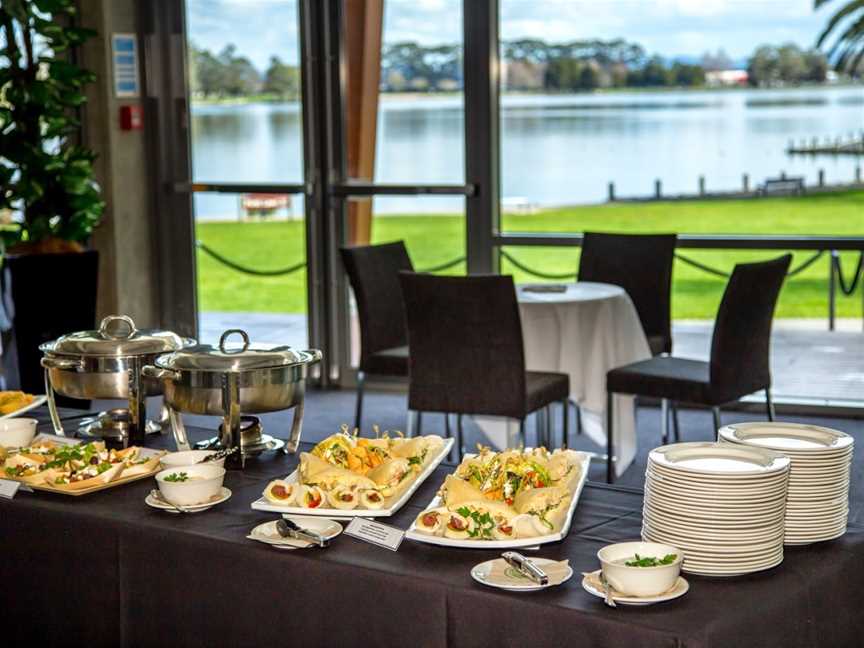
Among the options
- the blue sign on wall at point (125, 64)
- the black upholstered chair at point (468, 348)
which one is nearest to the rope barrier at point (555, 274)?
the blue sign on wall at point (125, 64)

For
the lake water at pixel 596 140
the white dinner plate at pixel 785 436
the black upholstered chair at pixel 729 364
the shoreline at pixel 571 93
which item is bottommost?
the black upholstered chair at pixel 729 364

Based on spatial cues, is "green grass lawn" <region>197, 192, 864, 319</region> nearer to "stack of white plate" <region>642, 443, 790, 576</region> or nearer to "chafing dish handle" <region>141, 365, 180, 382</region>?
"chafing dish handle" <region>141, 365, 180, 382</region>

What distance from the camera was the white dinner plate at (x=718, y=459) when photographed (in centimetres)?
198

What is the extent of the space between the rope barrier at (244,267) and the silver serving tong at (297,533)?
15.1 ft

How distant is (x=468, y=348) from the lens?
14.6 feet

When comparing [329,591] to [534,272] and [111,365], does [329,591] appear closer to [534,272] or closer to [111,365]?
[111,365]

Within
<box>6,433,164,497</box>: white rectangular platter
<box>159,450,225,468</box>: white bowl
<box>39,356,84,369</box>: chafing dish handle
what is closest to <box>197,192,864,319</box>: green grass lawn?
<box>39,356,84,369</box>: chafing dish handle

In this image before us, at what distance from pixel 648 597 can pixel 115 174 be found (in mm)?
5441

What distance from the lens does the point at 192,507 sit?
2.33 meters

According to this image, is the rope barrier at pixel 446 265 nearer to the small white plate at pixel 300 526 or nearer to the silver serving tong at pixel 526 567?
the small white plate at pixel 300 526

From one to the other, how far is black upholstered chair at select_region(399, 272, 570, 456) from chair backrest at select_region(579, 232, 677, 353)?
993mm

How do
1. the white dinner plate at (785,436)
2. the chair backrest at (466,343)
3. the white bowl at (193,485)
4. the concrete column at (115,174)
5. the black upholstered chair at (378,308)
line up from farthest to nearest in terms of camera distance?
the concrete column at (115,174) < the black upholstered chair at (378,308) < the chair backrest at (466,343) < the white bowl at (193,485) < the white dinner plate at (785,436)

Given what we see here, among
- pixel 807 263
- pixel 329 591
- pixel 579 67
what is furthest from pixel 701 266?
pixel 329 591

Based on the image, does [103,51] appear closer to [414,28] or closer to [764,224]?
[414,28]
